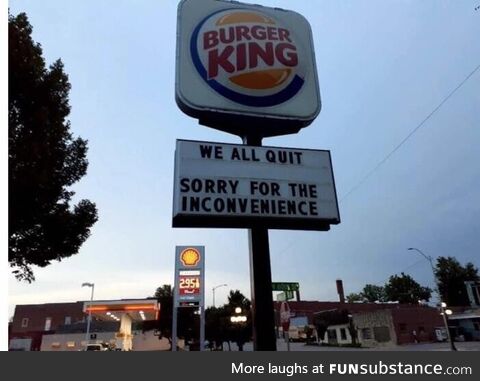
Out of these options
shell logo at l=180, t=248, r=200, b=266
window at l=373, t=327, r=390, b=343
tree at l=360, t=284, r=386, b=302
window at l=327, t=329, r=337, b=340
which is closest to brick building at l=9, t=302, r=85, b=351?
window at l=327, t=329, r=337, b=340

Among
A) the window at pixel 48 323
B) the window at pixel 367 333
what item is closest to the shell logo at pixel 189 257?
the window at pixel 367 333

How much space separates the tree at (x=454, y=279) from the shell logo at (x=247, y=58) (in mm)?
69816

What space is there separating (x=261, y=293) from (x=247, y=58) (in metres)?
4.05

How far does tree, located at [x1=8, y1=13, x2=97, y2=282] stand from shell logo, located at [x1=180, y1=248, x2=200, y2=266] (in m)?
11.8

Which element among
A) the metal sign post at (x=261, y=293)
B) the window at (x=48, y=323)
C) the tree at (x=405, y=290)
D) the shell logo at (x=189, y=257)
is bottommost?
the metal sign post at (x=261, y=293)

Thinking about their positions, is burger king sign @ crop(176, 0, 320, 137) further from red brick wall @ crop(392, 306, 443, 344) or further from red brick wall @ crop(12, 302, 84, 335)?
red brick wall @ crop(12, 302, 84, 335)

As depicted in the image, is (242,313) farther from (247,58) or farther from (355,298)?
(355,298)

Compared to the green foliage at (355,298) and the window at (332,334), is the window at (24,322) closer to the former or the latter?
the window at (332,334)

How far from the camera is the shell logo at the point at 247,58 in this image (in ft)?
22.5

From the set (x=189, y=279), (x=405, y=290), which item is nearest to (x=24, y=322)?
(x=189, y=279)

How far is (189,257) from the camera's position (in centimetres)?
Answer: 2522

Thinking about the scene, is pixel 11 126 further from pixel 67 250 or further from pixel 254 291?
pixel 254 291
